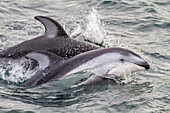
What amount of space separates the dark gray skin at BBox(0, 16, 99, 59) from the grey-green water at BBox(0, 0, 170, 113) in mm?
338

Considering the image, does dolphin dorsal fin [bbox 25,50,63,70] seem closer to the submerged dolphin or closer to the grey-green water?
the submerged dolphin

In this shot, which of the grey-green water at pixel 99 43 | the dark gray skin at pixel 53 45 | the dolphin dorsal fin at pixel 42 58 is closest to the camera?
the grey-green water at pixel 99 43

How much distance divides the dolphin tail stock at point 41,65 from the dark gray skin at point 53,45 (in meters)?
0.73

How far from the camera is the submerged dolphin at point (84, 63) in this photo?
7.39 meters

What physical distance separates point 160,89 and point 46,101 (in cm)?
222

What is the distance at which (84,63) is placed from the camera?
7410 mm

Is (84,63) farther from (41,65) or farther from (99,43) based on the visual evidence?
(99,43)

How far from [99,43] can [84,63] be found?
273 cm

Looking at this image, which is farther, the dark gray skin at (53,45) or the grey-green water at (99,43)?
the dark gray skin at (53,45)

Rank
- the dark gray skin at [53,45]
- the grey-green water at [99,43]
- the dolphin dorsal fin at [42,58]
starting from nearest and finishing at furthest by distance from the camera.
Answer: the grey-green water at [99,43], the dolphin dorsal fin at [42,58], the dark gray skin at [53,45]

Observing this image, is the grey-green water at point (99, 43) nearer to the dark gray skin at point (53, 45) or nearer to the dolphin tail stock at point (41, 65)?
the dolphin tail stock at point (41, 65)

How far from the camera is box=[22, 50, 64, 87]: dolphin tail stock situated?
739 centimetres

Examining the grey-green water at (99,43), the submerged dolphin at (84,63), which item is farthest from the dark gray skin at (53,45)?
the submerged dolphin at (84,63)

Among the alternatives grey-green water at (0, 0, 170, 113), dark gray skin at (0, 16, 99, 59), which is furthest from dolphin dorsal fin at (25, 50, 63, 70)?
dark gray skin at (0, 16, 99, 59)
